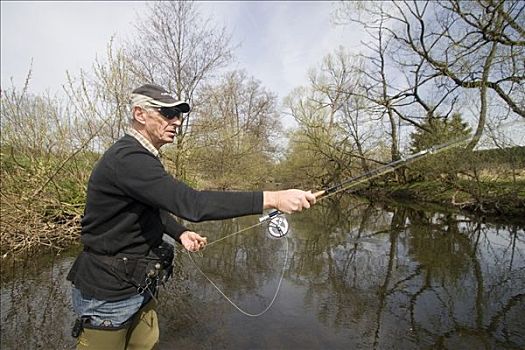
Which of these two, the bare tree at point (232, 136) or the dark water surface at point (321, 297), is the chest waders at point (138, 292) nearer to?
the dark water surface at point (321, 297)

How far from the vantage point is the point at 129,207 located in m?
1.85

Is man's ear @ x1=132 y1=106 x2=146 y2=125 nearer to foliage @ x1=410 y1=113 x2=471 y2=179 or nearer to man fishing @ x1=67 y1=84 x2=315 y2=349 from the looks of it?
man fishing @ x1=67 y1=84 x2=315 y2=349

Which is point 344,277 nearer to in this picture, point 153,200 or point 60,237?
point 153,200

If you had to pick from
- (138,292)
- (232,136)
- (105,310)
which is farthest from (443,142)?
(105,310)

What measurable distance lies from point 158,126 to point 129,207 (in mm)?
524

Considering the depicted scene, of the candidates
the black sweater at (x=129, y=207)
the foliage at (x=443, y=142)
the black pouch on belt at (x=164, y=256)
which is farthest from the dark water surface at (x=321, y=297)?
the foliage at (x=443, y=142)

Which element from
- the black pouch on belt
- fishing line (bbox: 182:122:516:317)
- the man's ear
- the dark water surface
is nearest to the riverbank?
the dark water surface

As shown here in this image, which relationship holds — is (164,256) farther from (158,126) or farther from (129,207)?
(158,126)

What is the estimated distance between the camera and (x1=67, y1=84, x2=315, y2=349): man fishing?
1.70 metres

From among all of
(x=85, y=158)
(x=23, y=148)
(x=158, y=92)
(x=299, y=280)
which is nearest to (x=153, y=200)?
(x=158, y=92)

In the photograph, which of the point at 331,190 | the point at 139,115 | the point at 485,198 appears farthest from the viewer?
the point at 485,198

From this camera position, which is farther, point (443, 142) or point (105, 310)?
point (443, 142)

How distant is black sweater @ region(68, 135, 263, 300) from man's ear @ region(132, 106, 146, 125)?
13cm

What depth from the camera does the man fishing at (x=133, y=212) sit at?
1.70 metres
